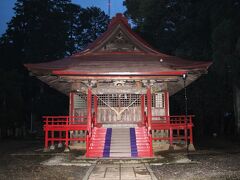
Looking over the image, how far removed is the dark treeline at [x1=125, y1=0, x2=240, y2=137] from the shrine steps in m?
10.2

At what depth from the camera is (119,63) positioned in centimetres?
1741

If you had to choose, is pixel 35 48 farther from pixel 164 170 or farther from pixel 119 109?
pixel 164 170

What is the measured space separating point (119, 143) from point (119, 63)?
15.6 ft

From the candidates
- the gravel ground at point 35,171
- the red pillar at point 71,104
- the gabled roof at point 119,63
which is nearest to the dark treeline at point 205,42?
the gabled roof at point 119,63

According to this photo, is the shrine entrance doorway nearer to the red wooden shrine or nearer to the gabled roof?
the red wooden shrine

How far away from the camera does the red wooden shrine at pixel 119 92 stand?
1588 cm

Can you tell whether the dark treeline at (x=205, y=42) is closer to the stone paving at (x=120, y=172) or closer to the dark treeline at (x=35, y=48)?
the stone paving at (x=120, y=172)

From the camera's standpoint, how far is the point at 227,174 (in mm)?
10805

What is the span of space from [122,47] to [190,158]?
8561 mm

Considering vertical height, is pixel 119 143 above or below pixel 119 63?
below

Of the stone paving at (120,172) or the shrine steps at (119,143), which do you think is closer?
the stone paving at (120,172)

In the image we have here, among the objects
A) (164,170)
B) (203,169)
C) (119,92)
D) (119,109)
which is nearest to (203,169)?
(203,169)

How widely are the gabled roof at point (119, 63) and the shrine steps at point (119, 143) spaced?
3.87 meters

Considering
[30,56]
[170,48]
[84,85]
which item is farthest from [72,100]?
[30,56]
